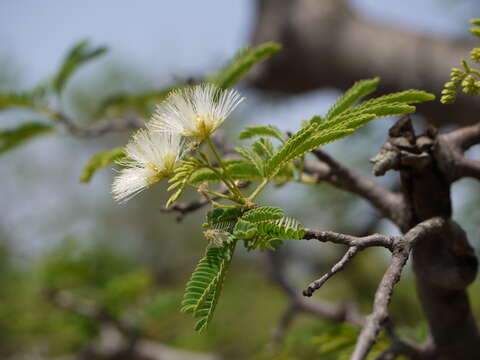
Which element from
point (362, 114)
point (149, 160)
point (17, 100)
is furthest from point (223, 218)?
point (17, 100)

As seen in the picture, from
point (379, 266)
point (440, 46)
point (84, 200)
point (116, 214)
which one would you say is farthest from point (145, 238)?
point (440, 46)

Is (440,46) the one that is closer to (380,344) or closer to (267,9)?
(267,9)

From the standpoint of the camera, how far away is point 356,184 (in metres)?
1.38

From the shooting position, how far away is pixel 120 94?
7.56ft

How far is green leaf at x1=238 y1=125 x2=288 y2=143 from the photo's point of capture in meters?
1.16

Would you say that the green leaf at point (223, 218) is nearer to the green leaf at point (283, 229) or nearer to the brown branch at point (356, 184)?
the green leaf at point (283, 229)

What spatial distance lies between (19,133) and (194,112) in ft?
4.62

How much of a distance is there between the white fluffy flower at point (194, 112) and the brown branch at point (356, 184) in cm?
42

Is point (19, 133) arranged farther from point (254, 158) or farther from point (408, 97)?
point (408, 97)

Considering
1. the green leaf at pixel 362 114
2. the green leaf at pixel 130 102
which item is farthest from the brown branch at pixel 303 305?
the green leaf at pixel 362 114

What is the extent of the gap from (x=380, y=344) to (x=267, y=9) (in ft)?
10.5

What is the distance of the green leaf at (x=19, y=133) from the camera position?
6.79 feet

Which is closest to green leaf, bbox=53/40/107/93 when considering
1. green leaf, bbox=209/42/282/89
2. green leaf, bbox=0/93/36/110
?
green leaf, bbox=0/93/36/110

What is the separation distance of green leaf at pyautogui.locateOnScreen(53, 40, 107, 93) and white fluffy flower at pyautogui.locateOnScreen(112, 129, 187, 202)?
1.30 meters
